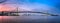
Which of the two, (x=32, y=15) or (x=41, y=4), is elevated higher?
(x=41, y=4)

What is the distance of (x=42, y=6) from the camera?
138 cm

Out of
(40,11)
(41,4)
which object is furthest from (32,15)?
(41,4)

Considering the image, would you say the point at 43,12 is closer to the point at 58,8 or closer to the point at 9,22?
the point at 58,8

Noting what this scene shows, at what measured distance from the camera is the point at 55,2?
1391 millimetres

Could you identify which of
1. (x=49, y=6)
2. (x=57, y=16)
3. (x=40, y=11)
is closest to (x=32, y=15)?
(x=40, y=11)

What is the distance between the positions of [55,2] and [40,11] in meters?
0.38

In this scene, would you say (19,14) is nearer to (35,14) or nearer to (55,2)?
(35,14)

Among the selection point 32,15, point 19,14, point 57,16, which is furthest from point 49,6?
point 19,14

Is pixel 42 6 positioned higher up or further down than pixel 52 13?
higher up

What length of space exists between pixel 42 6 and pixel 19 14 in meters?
0.52

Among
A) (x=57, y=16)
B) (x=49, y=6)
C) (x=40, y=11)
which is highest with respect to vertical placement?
(x=49, y=6)

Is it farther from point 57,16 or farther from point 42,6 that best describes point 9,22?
point 57,16

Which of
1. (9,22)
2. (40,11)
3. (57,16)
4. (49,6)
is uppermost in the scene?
(49,6)

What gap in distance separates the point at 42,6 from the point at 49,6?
15cm
